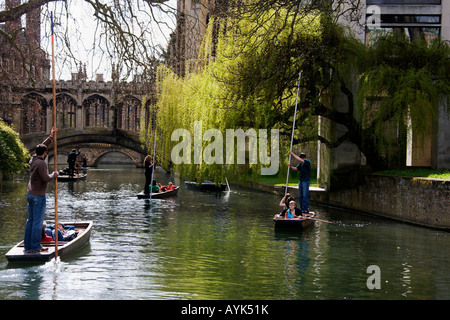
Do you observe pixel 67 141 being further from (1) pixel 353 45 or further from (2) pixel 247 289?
(2) pixel 247 289

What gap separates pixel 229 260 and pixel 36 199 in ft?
9.49

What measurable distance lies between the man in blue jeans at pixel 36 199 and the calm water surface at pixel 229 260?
0.37m

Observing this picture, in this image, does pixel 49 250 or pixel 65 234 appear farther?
pixel 65 234

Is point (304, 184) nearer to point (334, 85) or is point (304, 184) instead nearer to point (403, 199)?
point (403, 199)

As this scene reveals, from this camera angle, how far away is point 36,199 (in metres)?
8.60

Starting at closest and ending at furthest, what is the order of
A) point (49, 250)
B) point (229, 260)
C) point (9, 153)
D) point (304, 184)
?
point (49, 250)
point (229, 260)
point (304, 184)
point (9, 153)

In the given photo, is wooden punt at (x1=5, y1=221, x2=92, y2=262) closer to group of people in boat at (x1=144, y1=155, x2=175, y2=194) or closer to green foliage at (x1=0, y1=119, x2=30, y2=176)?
group of people in boat at (x1=144, y1=155, x2=175, y2=194)

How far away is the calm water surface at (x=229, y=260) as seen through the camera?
722 centimetres

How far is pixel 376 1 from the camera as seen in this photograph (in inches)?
720

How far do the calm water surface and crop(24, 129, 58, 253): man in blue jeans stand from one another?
0.37 m

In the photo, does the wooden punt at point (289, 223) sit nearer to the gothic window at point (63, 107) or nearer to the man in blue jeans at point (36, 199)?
the man in blue jeans at point (36, 199)

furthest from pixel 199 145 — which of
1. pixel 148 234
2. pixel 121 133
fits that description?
pixel 121 133

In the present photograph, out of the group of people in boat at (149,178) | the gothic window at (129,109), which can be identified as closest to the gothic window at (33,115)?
the gothic window at (129,109)

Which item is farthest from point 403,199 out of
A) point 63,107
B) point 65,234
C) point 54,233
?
point 63,107
